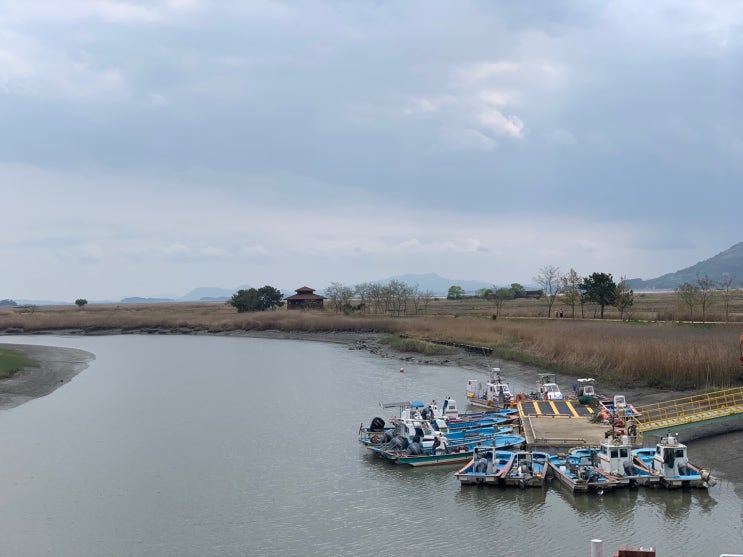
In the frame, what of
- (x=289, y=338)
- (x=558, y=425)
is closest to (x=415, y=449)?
(x=558, y=425)

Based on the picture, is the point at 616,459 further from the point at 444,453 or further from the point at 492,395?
the point at 492,395

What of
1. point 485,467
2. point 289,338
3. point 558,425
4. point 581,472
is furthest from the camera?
point 289,338

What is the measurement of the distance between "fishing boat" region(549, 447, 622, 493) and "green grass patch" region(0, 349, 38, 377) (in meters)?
58.3

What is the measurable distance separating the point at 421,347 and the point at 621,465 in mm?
63896

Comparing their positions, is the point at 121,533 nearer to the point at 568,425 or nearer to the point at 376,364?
the point at 568,425

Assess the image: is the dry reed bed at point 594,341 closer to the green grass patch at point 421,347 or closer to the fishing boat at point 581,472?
the green grass patch at point 421,347

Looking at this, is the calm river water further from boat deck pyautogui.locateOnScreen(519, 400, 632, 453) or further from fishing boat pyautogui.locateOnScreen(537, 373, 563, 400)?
fishing boat pyautogui.locateOnScreen(537, 373, 563, 400)

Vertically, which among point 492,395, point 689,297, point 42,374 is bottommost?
point 42,374

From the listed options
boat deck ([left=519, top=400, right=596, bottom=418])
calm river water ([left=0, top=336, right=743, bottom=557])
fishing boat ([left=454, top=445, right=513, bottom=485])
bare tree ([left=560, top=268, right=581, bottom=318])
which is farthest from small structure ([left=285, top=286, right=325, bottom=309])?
fishing boat ([left=454, top=445, right=513, bottom=485])

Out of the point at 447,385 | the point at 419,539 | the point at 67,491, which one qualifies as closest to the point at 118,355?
the point at 447,385

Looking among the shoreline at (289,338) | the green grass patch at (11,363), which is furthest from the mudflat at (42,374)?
the green grass patch at (11,363)

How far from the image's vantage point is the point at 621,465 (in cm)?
3406

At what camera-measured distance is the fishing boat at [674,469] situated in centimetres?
3294

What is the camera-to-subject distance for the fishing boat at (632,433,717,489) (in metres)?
32.9
